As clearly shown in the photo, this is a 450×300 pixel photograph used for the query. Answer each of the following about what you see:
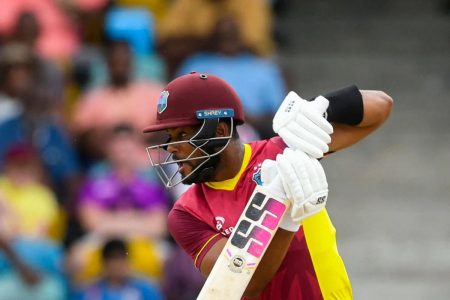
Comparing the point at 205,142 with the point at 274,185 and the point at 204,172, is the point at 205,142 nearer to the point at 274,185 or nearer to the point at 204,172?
the point at 204,172

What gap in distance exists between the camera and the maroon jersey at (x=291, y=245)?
4.48m

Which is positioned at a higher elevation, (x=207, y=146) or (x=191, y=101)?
(x=191, y=101)

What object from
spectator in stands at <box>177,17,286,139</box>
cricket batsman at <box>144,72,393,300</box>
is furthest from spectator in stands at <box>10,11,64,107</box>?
cricket batsman at <box>144,72,393,300</box>

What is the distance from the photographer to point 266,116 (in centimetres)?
877

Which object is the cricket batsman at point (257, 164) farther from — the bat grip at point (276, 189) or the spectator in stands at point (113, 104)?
the spectator in stands at point (113, 104)

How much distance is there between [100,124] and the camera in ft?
29.0

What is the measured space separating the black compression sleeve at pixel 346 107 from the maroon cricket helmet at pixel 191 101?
348 millimetres

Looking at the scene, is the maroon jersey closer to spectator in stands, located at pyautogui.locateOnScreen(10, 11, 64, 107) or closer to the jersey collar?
the jersey collar

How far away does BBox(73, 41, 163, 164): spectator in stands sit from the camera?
8.81m

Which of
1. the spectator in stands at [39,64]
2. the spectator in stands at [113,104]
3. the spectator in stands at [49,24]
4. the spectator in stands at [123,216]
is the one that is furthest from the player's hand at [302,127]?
the spectator in stands at [49,24]

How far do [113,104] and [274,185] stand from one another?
486 cm

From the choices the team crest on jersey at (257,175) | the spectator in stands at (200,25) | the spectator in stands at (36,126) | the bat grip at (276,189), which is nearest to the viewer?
the bat grip at (276,189)

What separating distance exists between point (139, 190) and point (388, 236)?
2.07 metres

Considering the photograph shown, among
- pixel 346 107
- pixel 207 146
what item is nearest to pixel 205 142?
pixel 207 146
